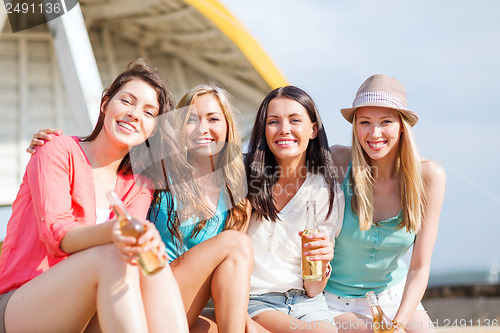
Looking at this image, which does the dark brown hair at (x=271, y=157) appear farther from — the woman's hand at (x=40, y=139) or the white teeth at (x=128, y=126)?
the woman's hand at (x=40, y=139)

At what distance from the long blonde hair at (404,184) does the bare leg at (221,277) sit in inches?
29.4

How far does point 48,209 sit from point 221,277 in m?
0.73

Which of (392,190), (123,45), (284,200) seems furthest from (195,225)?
(123,45)

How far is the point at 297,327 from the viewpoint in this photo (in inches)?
89.3

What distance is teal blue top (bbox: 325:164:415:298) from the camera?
2.61 m

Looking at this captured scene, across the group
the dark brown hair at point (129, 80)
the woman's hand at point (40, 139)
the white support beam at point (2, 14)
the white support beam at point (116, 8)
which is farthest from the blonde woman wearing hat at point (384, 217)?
the white support beam at point (116, 8)

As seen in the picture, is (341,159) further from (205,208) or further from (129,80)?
(129,80)

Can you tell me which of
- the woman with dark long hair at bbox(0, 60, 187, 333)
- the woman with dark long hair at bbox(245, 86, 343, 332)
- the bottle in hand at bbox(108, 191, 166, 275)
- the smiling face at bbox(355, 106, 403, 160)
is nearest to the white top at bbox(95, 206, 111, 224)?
the woman with dark long hair at bbox(0, 60, 187, 333)

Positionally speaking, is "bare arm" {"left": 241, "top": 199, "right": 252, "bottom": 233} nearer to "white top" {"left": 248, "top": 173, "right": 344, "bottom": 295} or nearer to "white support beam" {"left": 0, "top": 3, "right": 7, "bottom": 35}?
"white top" {"left": 248, "top": 173, "right": 344, "bottom": 295}

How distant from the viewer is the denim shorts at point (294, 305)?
7.73ft

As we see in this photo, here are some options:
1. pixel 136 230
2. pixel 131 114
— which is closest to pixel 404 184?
pixel 131 114

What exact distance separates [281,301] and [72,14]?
16.4 ft

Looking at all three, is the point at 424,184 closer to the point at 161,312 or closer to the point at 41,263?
the point at 161,312

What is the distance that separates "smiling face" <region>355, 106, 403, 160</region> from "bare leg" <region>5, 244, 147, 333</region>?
1.43 meters
